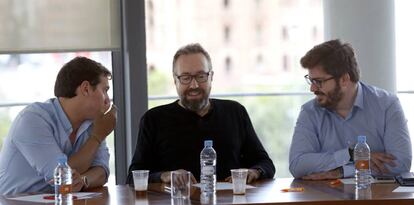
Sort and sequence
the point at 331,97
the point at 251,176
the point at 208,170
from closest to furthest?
the point at 208,170 < the point at 251,176 < the point at 331,97

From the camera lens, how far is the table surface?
3.13 m

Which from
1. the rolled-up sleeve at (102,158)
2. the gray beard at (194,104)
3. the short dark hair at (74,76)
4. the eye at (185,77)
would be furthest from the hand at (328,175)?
the short dark hair at (74,76)

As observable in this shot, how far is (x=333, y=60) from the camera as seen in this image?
4.04 metres

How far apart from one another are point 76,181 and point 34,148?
279mm

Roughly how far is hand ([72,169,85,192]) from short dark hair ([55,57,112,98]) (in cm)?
44

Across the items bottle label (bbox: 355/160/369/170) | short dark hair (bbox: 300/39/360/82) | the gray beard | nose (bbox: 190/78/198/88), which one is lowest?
bottle label (bbox: 355/160/369/170)

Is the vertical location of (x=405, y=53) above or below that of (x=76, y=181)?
above

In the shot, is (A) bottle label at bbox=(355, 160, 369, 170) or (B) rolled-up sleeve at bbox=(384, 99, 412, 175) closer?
(A) bottle label at bbox=(355, 160, 369, 170)

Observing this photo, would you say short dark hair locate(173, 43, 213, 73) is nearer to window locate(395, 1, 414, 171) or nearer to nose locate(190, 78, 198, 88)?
nose locate(190, 78, 198, 88)

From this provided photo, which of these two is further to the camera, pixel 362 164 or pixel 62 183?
pixel 362 164

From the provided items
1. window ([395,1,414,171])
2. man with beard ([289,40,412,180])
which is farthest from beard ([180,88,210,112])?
window ([395,1,414,171])

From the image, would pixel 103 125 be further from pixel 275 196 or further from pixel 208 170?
pixel 275 196

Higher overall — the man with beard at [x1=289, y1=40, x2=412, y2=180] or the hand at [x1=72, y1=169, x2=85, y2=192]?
the man with beard at [x1=289, y1=40, x2=412, y2=180]

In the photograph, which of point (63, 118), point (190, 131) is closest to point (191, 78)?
point (190, 131)
